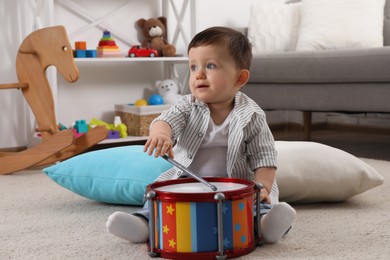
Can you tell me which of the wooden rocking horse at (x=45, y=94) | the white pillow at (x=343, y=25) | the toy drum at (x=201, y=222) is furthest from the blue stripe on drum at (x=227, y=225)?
the white pillow at (x=343, y=25)

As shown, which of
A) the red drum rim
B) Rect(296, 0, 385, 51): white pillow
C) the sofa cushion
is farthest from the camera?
Rect(296, 0, 385, 51): white pillow

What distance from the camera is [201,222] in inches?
38.3

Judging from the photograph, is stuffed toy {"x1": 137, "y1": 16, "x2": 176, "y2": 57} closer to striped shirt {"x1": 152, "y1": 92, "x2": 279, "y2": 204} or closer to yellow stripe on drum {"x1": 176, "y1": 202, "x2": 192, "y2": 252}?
striped shirt {"x1": 152, "y1": 92, "x2": 279, "y2": 204}

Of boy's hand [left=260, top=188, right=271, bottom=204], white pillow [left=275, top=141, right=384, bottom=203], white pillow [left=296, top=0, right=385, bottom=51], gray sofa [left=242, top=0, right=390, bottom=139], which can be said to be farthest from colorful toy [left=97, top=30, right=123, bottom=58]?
boy's hand [left=260, top=188, right=271, bottom=204]

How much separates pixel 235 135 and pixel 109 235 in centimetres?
32

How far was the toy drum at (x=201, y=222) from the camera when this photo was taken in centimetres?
97

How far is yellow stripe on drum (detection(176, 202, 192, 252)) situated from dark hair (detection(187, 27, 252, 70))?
13.1 inches

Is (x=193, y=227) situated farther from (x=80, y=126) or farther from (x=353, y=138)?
(x=353, y=138)

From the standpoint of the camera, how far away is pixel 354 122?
3.48m

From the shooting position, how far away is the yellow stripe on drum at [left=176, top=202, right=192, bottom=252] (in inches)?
38.2

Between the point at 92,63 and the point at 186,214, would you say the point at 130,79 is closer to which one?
the point at 92,63

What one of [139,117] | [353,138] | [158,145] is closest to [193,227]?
[158,145]

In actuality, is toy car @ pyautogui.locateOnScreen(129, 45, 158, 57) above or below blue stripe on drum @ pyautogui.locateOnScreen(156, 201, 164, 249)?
above

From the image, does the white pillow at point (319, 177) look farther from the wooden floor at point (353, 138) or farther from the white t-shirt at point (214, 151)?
the wooden floor at point (353, 138)
